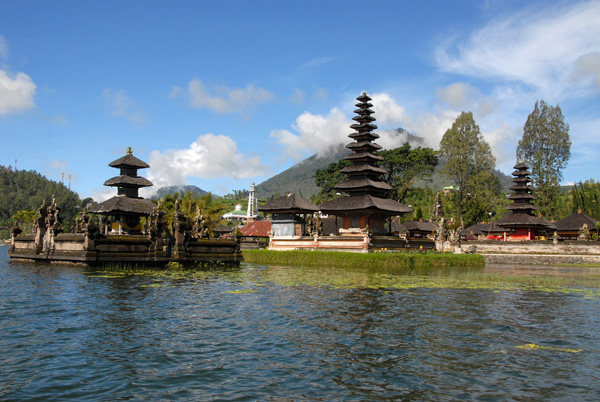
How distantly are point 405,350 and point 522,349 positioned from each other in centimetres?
316

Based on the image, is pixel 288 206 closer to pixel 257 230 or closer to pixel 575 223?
pixel 257 230

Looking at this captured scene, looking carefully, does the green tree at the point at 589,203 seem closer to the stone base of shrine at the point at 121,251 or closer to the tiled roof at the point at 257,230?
the tiled roof at the point at 257,230

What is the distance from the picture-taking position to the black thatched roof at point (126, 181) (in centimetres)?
4884

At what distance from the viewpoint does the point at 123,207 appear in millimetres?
45688

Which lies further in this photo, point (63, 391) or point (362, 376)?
point (362, 376)

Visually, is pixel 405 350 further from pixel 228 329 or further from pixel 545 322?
pixel 545 322

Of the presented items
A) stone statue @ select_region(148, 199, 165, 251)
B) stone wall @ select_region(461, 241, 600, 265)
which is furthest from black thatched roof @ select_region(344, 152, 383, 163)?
stone statue @ select_region(148, 199, 165, 251)

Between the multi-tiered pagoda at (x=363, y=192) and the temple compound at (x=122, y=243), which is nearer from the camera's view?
the temple compound at (x=122, y=243)

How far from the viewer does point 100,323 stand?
15.1 metres

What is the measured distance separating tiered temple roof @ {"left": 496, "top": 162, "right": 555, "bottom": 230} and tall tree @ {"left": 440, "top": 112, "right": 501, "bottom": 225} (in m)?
7.80

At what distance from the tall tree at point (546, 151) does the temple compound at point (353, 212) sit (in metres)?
30.6

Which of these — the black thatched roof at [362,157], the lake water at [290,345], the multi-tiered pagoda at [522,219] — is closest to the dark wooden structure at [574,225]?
the multi-tiered pagoda at [522,219]

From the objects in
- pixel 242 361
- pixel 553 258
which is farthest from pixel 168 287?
pixel 553 258

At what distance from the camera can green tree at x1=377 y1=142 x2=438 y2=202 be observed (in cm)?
8119
